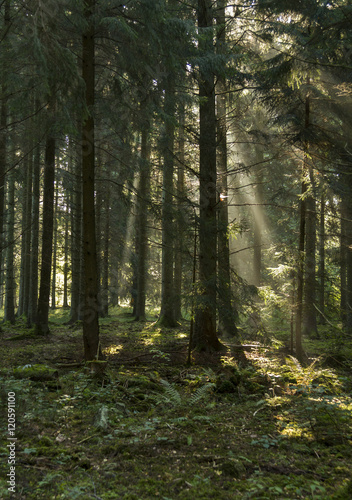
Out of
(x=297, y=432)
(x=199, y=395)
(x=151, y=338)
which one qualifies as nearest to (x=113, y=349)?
(x=151, y=338)

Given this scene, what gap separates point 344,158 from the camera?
36.9ft

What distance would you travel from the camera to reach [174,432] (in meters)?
4.55

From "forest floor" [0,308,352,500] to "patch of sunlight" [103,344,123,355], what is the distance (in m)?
1.06

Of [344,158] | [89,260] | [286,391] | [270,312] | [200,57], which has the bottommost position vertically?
[286,391]

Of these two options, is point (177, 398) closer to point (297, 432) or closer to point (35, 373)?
point (297, 432)

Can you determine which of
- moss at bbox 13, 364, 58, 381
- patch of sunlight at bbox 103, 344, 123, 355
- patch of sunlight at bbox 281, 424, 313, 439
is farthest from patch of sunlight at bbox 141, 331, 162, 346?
patch of sunlight at bbox 281, 424, 313, 439

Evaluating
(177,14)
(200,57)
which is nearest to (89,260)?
(200,57)

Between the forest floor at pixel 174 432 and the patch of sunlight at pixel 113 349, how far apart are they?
1059 millimetres

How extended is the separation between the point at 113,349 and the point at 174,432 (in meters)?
5.46

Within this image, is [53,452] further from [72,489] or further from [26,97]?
[26,97]

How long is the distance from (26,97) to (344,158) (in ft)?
31.2

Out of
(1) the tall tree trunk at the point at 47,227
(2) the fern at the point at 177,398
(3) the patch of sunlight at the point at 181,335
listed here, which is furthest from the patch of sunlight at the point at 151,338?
(2) the fern at the point at 177,398

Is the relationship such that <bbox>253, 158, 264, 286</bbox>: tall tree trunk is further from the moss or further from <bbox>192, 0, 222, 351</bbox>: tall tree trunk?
the moss

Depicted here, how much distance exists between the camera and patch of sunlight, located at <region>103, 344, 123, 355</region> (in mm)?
9287
